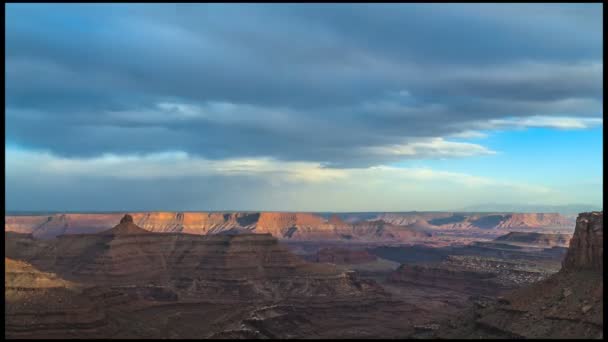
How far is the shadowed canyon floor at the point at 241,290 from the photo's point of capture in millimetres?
69938

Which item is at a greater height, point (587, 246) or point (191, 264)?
point (587, 246)

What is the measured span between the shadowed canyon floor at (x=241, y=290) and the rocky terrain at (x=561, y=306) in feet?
0.55

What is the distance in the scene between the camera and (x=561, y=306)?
5978cm

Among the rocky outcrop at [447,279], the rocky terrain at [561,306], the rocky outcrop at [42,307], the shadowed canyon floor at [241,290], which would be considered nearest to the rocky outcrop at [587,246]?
the rocky terrain at [561,306]

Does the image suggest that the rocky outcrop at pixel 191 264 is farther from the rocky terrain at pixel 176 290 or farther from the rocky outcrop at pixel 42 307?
the rocky outcrop at pixel 42 307

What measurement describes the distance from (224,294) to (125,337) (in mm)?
42692

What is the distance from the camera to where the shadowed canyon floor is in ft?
229

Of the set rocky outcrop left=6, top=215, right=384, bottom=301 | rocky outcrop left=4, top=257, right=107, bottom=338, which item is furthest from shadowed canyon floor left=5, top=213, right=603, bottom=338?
rocky outcrop left=6, top=215, right=384, bottom=301

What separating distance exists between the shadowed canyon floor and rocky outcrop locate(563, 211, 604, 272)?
0.14 m

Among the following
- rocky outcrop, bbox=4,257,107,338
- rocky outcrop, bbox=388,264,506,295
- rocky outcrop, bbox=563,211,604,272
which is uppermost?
rocky outcrop, bbox=563,211,604,272

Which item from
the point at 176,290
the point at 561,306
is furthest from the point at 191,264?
the point at 561,306

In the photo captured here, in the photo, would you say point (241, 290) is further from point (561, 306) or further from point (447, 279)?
point (561, 306)

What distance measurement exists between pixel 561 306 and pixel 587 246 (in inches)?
364

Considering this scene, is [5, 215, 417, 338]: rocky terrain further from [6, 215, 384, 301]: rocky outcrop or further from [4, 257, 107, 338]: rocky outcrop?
[6, 215, 384, 301]: rocky outcrop
